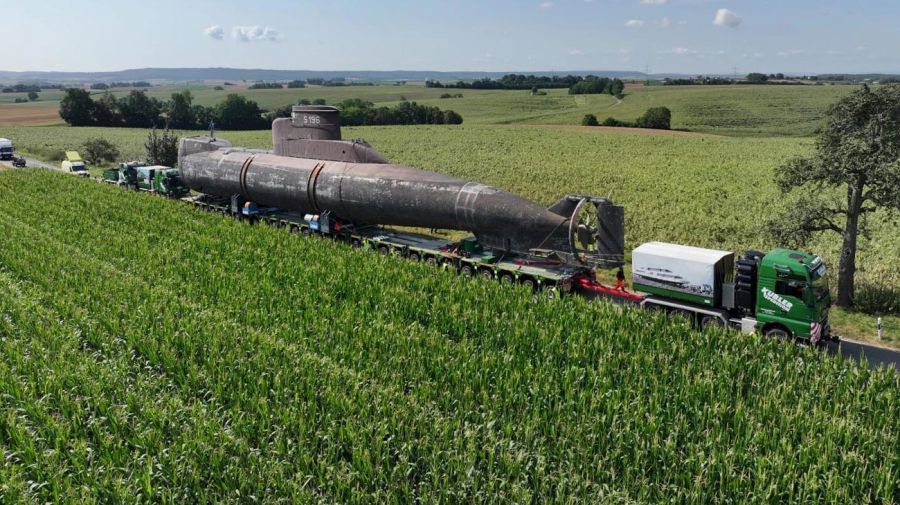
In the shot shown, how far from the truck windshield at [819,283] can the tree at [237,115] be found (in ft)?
362

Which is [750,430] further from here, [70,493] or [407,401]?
[70,493]

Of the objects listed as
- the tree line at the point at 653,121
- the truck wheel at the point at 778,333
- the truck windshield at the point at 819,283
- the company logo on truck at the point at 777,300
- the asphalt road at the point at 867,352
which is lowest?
the asphalt road at the point at 867,352

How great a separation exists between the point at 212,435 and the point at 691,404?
9432 mm

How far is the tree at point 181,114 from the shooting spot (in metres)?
112

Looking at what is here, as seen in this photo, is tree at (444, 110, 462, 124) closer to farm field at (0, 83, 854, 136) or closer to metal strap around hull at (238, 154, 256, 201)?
farm field at (0, 83, 854, 136)

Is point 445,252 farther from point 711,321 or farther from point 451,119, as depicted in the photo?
point 451,119

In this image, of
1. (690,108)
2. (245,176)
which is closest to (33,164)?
(245,176)

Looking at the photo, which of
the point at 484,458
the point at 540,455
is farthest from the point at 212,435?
the point at 540,455

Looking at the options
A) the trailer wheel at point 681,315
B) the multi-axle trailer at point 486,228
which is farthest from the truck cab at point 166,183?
the trailer wheel at point 681,315

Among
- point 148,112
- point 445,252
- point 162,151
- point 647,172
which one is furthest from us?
point 148,112

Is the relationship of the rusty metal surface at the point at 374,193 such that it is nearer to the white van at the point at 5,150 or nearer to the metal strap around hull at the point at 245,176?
the metal strap around hull at the point at 245,176

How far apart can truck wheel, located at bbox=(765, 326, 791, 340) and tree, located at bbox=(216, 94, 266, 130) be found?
110 meters

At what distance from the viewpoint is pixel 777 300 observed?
1712cm

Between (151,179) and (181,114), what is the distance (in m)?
80.5
